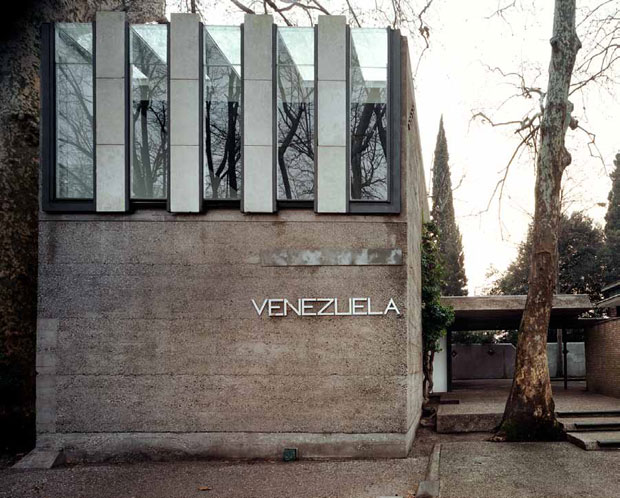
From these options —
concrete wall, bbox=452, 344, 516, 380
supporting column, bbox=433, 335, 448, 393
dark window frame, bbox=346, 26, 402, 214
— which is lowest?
concrete wall, bbox=452, 344, 516, 380

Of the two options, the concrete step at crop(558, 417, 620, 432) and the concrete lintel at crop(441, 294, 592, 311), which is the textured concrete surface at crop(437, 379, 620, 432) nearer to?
the concrete step at crop(558, 417, 620, 432)

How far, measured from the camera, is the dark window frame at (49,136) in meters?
10.8

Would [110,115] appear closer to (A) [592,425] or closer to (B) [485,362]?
(A) [592,425]

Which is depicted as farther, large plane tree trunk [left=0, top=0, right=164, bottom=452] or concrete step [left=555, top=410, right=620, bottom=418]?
concrete step [left=555, top=410, right=620, bottom=418]

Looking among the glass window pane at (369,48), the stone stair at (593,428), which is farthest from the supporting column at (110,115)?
the stone stair at (593,428)

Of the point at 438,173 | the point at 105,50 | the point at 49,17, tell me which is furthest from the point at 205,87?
the point at 438,173

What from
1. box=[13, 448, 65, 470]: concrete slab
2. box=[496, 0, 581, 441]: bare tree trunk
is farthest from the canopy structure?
box=[13, 448, 65, 470]: concrete slab

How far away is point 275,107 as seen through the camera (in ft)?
35.9

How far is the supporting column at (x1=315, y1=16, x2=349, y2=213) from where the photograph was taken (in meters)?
10.8

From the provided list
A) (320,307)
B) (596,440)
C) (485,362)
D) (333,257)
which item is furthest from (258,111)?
(485,362)

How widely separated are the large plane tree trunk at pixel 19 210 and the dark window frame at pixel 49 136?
125 centimetres

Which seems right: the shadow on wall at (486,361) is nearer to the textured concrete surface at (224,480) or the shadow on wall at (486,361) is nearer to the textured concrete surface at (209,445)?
the textured concrete surface at (209,445)

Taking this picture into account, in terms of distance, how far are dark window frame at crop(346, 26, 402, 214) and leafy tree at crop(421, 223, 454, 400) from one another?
6711 millimetres

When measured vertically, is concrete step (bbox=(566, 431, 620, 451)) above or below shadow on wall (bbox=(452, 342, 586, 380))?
above
